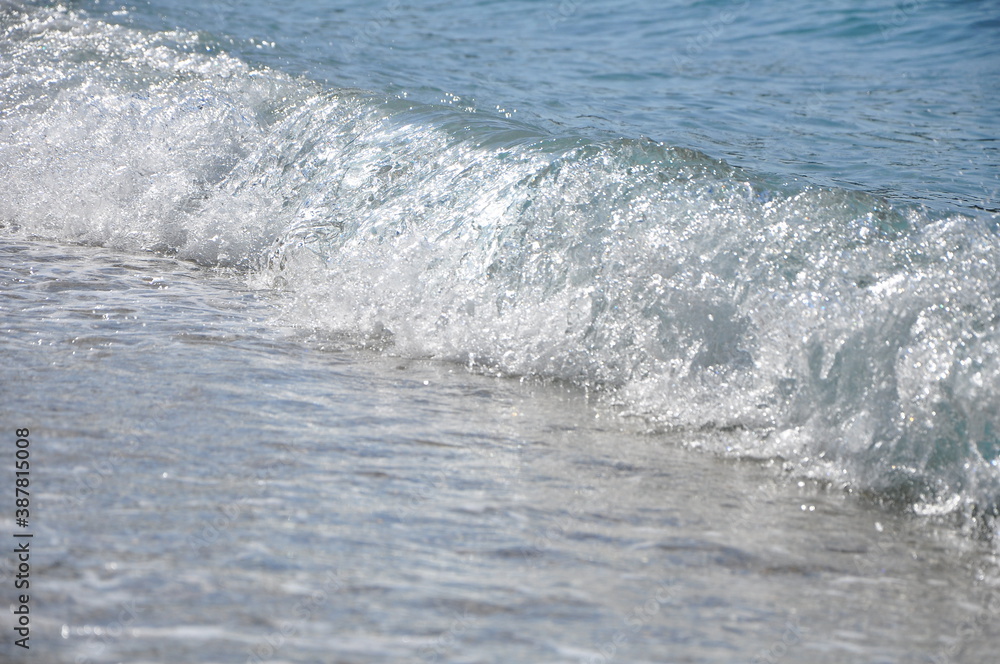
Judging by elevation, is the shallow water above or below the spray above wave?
below

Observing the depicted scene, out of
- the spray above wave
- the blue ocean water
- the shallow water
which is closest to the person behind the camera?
the shallow water

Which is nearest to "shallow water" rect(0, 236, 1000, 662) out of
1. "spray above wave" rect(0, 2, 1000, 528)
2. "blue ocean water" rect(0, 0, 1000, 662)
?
"blue ocean water" rect(0, 0, 1000, 662)

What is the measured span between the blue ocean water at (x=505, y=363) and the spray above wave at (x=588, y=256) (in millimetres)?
15

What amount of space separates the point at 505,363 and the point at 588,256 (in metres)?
0.62

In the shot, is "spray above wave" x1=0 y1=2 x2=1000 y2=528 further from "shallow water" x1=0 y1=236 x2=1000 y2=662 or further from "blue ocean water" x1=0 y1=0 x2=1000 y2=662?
"shallow water" x1=0 y1=236 x2=1000 y2=662

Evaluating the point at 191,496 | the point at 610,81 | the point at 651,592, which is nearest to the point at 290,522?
the point at 191,496

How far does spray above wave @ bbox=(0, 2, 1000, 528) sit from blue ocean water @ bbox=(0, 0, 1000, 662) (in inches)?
0.6

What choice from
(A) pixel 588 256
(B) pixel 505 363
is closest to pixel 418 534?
(B) pixel 505 363

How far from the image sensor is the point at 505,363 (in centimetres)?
397

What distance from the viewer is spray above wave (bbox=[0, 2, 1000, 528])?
328 cm

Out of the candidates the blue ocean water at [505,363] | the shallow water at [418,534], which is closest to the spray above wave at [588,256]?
the blue ocean water at [505,363]

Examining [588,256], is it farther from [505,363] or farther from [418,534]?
[418,534]

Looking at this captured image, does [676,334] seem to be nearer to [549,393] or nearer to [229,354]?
[549,393]

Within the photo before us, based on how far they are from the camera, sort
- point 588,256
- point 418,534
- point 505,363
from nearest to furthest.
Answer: point 418,534
point 505,363
point 588,256
